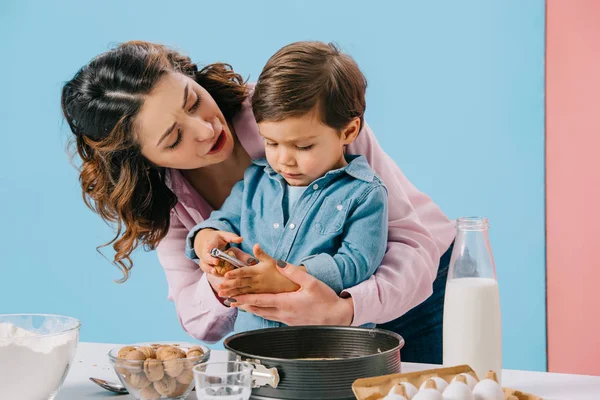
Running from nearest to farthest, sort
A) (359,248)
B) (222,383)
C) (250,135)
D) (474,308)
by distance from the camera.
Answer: (222,383), (474,308), (359,248), (250,135)

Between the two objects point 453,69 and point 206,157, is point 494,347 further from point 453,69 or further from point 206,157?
point 453,69

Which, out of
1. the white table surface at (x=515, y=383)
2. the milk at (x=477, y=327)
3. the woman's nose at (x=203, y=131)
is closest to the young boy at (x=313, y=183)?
the woman's nose at (x=203, y=131)

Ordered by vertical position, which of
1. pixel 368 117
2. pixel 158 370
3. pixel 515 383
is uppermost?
pixel 368 117

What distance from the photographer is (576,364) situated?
3.20m

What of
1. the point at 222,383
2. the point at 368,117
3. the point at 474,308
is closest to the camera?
the point at 222,383

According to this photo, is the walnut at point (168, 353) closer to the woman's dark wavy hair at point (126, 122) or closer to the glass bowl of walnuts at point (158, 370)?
the glass bowl of walnuts at point (158, 370)

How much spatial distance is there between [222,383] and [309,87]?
789 millimetres

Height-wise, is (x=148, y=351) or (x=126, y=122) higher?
(x=126, y=122)

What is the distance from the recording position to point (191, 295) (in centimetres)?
188

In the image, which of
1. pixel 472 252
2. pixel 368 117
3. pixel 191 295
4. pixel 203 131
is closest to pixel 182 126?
pixel 203 131

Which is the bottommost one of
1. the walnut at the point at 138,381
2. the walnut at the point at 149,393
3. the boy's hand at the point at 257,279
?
the walnut at the point at 149,393

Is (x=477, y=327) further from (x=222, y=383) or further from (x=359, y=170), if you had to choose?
(x=359, y=170)

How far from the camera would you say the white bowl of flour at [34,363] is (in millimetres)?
1153

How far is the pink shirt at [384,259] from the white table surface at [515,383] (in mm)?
223
